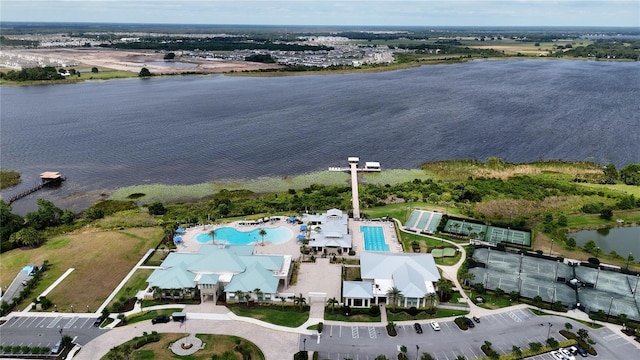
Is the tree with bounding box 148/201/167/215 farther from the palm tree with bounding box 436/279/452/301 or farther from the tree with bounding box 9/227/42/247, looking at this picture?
the palm tree with bounding box 436/279/452/301

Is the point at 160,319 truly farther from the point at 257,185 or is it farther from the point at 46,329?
the point at 257,185

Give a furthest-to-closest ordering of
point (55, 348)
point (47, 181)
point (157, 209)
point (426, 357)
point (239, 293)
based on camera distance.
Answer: point (47, 181) → point (157, 209) → point (239, 293) → point (55, 348) → point (426, 357)

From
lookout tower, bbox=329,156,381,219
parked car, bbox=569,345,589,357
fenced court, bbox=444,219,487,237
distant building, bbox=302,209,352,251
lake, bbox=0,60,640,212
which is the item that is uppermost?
lake, bbox=0,60,640,212

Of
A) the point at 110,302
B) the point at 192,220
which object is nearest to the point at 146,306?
the point at 110,302

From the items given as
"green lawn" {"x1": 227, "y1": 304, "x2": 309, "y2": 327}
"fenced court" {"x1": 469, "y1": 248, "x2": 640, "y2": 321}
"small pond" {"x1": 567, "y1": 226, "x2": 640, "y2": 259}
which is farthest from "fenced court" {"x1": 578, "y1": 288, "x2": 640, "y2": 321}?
"green lawn" {"x1": 227, "y1": 304, "x2": 309, "y2": 327}

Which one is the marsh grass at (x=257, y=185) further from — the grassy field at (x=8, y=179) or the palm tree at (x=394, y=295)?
the palm tree at (x=394, y=295)

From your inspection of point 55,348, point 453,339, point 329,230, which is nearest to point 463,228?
point 329,230
